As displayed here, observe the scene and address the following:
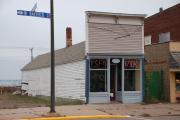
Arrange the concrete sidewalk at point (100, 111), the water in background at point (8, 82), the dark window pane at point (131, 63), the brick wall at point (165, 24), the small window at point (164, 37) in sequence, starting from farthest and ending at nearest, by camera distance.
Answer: the water in background at point (8, 82) < the small window at point (164, 37) < the brick wall at point (165, 24) < the dark window pane at point (131, 63) < the concrete sidewalk at point (100, 111)

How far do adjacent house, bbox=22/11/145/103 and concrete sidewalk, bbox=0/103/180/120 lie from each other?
1617 mm

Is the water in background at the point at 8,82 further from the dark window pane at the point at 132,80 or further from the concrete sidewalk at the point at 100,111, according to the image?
the concrete sidewalk at the point at 100,111

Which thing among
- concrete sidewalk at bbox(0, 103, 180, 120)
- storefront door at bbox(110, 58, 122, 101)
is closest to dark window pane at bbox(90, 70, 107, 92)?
storefront door at bbox(110, 58, 122, 101)

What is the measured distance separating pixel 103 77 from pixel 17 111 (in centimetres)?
704

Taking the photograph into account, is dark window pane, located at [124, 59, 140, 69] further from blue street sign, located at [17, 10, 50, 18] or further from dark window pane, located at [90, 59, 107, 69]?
blue street sign, located at [17, 10, 50, 18]

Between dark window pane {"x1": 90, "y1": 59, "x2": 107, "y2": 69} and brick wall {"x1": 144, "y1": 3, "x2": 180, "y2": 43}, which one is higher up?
brick wall {"x1": 144, "y1": 3, "x2": 180, "y2": 43}

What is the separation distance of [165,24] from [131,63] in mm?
14364

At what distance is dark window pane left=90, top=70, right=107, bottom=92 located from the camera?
27.5 meters

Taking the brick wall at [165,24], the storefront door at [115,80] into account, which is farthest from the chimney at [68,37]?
the storefront door at [115,80]

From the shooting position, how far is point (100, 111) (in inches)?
917

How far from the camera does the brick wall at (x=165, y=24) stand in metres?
39.8

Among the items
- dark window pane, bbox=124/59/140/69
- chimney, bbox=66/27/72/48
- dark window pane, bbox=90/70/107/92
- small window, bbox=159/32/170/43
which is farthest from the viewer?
chimney, bbox=66/27/72/48

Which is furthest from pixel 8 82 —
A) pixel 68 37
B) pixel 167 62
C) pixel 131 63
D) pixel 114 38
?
pixel 114 38

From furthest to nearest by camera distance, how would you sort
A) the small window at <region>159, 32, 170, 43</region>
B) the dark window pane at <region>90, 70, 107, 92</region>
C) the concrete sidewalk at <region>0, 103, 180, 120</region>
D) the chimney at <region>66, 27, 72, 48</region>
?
the chimney at <region>66, 27, 72, 48</region>, the small window at <region>159, 32, 170, 43</region>, the dark window pane at <region>90, 70, 107, 92</region>, the concrete sidewalk at <region>0, 103, 180, 120</region>
